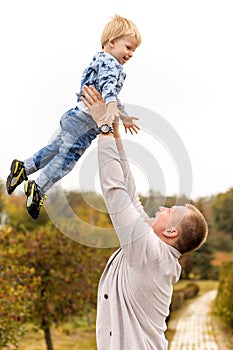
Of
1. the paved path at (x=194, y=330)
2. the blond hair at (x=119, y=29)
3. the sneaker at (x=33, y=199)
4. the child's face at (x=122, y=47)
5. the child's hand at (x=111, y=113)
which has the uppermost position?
the blond hair at (x=119, y=29)

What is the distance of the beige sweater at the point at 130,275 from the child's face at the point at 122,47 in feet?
1.22

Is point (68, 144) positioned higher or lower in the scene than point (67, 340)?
higher

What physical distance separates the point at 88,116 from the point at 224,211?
31952mm

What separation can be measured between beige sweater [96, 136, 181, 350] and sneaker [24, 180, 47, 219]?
0.35 metres

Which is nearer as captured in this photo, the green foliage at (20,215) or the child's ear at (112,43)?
the child's ear at (112,43)

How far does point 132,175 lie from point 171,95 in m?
0.40

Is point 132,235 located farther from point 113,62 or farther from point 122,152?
point 113,62

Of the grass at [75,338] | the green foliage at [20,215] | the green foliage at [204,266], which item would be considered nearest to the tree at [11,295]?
the grass at [75,338]

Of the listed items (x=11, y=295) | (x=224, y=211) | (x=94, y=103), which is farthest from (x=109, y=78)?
(x=224, y=211)

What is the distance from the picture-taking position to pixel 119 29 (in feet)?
8.06

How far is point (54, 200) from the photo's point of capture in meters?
2.65

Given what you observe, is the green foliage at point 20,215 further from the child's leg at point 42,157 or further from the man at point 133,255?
the man at point 133,255

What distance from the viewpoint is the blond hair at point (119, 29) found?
8.06 ft

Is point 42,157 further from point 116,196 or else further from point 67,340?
point 67,340
